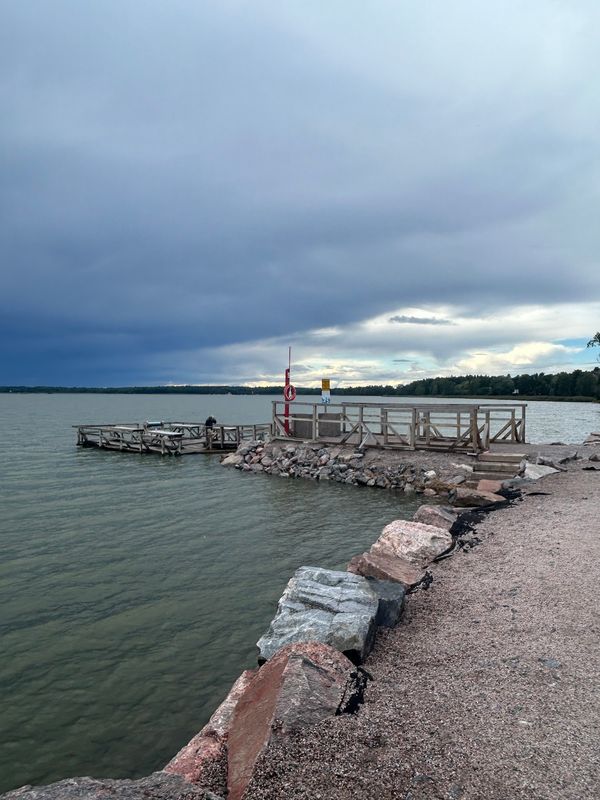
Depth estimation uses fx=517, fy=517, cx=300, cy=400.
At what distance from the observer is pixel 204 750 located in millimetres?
3982

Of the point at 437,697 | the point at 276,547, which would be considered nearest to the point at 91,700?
the point at 437,697

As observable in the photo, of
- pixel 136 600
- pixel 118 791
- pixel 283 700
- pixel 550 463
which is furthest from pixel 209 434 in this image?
pixel 118 791

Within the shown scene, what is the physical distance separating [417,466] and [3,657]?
14426mm

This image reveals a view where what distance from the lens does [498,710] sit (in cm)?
408

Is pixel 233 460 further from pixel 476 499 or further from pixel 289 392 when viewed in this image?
pixel 476 499

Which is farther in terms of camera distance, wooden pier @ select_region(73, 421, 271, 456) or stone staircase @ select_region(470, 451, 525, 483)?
wooden pier @ select_region(73, 421, 271, 456)

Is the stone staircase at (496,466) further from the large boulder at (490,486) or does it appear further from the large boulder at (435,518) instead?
the large boulder at (435,518)

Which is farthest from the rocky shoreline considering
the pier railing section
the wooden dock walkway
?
the pier railing section

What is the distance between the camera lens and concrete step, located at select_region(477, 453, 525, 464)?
17.8 metres

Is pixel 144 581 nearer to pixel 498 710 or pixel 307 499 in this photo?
pixel 498 710

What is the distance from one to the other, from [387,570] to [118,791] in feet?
16.9

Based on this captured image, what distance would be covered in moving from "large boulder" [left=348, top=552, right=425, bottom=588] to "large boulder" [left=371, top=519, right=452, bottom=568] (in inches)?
17.2

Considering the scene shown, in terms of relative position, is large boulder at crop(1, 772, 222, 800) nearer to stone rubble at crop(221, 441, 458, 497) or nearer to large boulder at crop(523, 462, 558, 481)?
large boulder at crop(523, 462, 558, 481)

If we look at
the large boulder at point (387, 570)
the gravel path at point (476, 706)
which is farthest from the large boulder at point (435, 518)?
the gravel path at point (476, 706)
